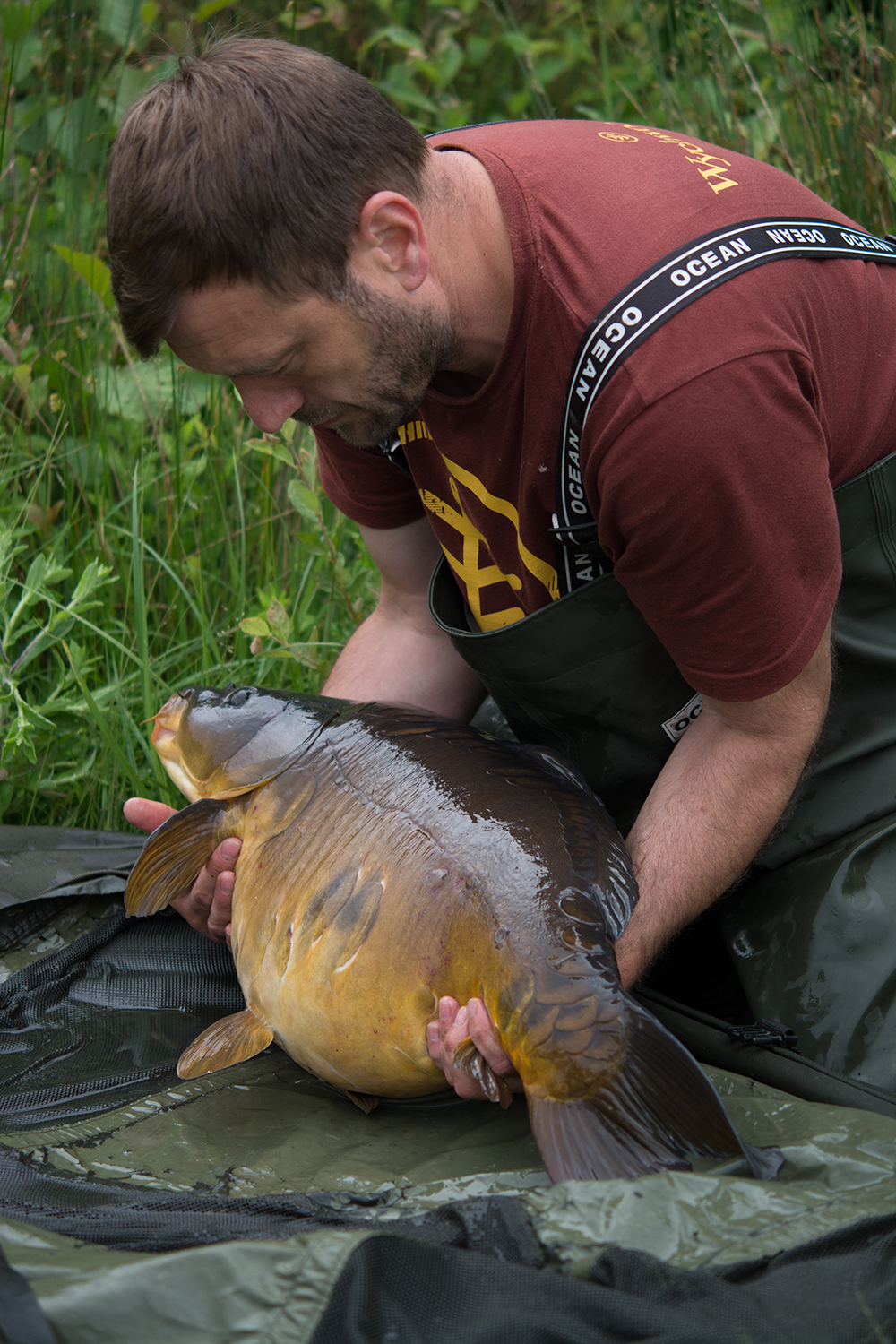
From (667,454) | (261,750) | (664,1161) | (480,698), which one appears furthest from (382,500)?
(664,1161)

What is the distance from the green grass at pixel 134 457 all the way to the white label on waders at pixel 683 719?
76 cm

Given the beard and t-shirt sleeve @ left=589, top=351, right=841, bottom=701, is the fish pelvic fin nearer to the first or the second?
the beard

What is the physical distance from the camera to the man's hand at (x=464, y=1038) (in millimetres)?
1241

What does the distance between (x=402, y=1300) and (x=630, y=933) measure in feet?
1.90

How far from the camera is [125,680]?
7.20ft

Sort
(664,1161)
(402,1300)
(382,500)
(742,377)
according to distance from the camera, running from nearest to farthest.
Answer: (402,1300) → (664,1161) → (742,377) → (382,500)

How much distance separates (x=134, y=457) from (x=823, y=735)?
1634mm

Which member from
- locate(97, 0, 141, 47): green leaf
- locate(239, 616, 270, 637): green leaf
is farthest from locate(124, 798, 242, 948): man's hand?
locate(97, 0, 141, 47): green leaf

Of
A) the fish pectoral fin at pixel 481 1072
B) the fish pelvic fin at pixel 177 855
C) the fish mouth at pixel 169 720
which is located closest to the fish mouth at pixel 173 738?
the fish mouth at pixel 169 720

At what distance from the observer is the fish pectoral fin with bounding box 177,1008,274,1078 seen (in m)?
1.46

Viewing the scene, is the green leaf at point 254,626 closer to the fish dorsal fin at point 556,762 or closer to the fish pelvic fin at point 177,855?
the fish pelvic fin at point 177,855

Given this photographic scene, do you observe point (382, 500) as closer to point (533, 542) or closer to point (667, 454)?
point (533, 542)

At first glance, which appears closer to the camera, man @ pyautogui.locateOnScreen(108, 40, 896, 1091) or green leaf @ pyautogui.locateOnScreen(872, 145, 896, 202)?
man @ pyautogui.locateOnScreen(108, 40, 896, 1091)

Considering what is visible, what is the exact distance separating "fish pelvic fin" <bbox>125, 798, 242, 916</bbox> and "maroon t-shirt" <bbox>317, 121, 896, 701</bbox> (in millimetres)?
564
